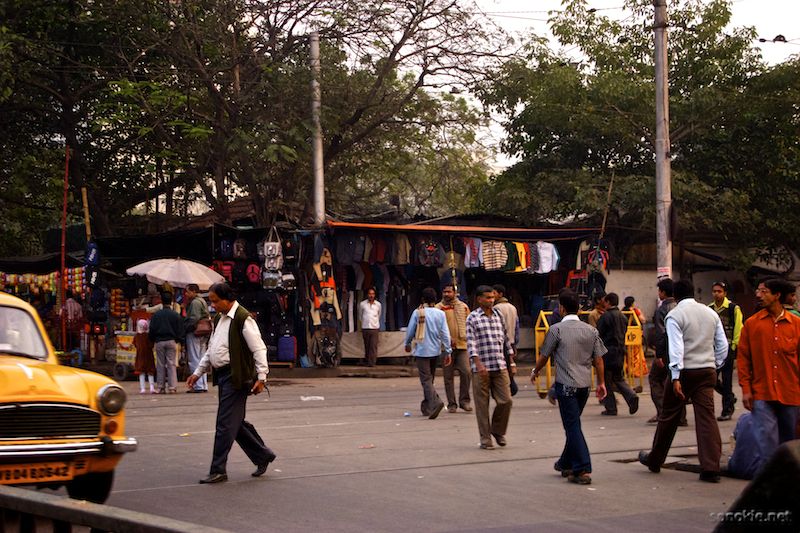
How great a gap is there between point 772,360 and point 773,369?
3.0 inches

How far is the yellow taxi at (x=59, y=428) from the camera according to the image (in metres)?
7.62

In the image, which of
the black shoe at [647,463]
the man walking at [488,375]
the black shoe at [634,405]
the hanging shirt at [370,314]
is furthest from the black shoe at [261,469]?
the hanging shirt at [370,314]

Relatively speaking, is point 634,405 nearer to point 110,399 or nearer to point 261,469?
point 261,469

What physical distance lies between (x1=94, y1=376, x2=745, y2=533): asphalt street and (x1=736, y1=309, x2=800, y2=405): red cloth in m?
0.97

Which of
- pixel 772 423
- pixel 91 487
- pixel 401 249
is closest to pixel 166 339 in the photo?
pixel 401 249

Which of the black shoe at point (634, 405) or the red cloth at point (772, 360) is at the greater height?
the red cloth at point (772, 360)

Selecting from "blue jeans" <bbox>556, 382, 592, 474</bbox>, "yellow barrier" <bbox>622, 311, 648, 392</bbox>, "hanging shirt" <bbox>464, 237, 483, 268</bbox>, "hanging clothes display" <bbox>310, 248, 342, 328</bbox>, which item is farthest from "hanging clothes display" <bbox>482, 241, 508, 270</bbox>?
"blue jeans" <bbox>556, 382, 592, 474</bbox>

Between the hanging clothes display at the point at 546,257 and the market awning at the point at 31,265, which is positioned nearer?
the hanging clothes display at the point at 546,257

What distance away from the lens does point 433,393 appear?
15.3 meters

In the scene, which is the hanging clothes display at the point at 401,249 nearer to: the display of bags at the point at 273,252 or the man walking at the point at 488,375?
the display of bags at the point at 273,252

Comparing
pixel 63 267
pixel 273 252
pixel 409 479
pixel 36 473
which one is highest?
pixel 273 252

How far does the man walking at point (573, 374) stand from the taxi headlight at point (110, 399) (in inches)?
153

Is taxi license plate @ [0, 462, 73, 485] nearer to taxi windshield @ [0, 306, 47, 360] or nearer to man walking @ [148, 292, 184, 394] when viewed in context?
taxi windshield @ [0, 306, 47, 360]

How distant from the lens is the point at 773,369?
904 centimetres
